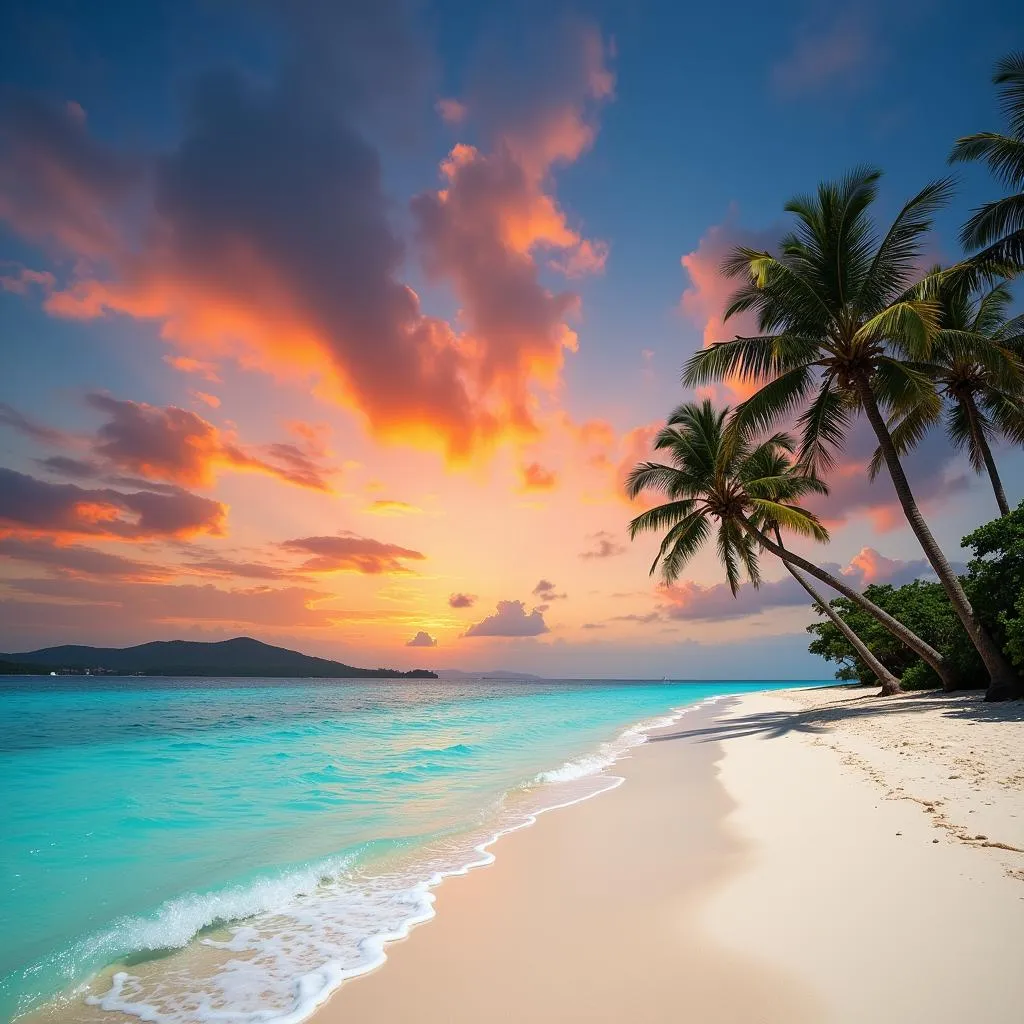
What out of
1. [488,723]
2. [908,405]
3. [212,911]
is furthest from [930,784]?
[488,723]

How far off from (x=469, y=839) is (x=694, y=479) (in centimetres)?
1510

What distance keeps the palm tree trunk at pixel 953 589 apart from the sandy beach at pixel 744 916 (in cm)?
641

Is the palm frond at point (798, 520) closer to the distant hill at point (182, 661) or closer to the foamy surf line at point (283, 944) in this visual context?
the foamy surf line at point (283, 944)

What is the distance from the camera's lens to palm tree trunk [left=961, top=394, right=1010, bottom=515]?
15148 millimetres

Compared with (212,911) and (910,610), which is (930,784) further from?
(910,610)

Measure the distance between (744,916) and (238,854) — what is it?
16.5 ft

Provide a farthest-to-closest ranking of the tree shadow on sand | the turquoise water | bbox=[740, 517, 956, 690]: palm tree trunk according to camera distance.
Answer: bbox=[740, 517, 956, 690]: palm tree trunk
the tree shadow on sand
the turquoise water

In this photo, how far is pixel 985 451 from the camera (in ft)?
51.0

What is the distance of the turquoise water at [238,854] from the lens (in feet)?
10.4

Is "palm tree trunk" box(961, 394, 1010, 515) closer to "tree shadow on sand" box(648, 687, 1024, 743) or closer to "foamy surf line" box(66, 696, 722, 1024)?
"tree shadow on sand" box(648, 687, 1024, 743)

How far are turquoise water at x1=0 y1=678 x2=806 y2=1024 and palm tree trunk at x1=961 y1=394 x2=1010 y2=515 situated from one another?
12.9m

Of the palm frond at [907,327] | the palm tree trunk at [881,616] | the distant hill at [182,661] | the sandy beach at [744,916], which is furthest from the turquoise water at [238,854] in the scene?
the distant hill at [182,661]

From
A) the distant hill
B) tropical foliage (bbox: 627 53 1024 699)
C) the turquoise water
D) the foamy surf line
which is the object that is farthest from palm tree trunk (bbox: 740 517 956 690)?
the distant hill

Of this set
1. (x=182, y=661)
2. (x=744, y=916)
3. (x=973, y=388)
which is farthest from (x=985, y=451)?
(x=182, y=661)
